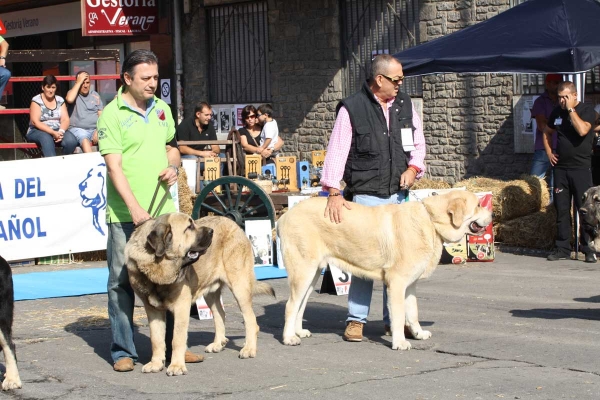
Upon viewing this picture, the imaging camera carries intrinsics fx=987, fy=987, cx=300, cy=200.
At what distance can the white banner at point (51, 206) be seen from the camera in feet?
40.3

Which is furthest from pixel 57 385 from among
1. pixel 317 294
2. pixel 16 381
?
pixel 317 294

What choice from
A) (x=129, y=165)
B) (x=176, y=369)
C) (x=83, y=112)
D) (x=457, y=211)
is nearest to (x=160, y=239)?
(x=129, y=165)

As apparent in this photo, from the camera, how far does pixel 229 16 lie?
22141 mm

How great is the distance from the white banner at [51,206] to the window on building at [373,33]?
7.33 m

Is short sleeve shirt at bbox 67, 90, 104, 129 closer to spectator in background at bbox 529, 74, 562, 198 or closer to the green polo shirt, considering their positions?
spectator in background at bbox 529, 74, 562, 198

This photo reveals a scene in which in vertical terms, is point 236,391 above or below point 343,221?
below

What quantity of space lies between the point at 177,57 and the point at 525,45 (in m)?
11.7

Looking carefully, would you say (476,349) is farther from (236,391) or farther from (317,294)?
(317,294)

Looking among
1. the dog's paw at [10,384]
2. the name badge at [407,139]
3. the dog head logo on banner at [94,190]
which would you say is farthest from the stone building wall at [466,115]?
the dog's paw at [10,384]

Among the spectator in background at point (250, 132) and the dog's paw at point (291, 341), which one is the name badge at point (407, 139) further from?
the spectator in background at point (250, 132)

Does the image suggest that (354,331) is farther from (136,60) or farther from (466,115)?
(466,115)

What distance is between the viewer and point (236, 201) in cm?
1341

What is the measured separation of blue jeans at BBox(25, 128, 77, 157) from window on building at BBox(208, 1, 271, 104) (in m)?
7.16

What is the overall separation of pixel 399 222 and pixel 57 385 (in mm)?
2830
